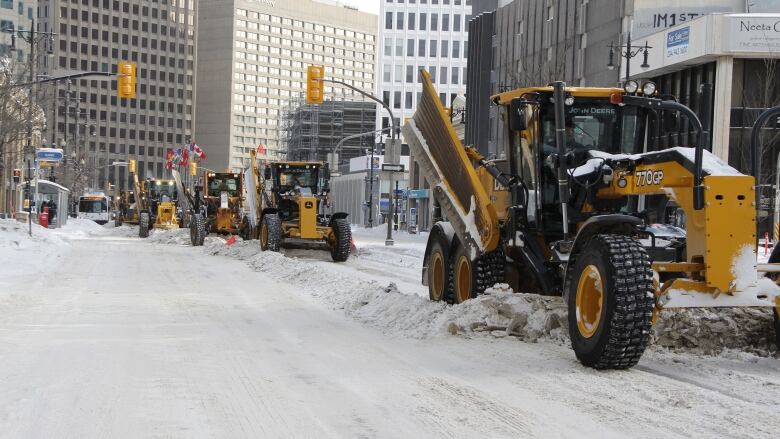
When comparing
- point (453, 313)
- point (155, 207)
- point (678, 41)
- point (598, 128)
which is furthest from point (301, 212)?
point (678, 41)

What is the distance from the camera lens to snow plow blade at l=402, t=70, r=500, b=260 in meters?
11.1

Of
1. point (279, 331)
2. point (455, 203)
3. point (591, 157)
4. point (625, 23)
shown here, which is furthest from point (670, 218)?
point (625, 23)

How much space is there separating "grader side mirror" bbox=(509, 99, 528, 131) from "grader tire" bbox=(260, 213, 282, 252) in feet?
51.1

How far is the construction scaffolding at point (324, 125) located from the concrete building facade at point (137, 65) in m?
59.1

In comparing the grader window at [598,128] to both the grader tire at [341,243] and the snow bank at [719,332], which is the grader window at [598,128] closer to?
the snow bank at [719,332]

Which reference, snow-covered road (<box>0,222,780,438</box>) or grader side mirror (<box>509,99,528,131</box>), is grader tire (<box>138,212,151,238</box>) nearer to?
snow-covered road (<box>0,222,780,438</box>)

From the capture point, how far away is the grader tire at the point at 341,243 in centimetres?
2444

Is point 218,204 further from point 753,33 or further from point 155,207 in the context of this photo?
point 753,33

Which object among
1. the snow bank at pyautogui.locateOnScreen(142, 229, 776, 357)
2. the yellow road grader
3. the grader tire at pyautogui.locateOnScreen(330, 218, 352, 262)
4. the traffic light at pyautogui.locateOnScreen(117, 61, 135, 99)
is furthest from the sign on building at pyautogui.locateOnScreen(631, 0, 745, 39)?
the snow bank at pyautogui.locateOnScreen(142, 229, 776, 357)

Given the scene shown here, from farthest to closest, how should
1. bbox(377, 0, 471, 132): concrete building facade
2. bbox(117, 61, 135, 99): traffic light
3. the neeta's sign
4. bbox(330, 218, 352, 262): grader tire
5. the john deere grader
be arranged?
bbox(377, 0, 471, 132): concrete building facade, the neeta's sign, bbox(117, 61, 135, 99): traffic light, bbox(330, 218, 352, 262): grader tire, the john deere grader

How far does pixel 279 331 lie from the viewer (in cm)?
1052

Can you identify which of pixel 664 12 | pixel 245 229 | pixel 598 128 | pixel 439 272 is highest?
pixel 664 12

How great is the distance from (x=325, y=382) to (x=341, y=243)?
17.1 metres

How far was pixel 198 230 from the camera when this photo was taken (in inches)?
1238
